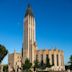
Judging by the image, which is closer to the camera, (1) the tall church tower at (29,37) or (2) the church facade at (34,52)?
(2) the church facade at (34,52)

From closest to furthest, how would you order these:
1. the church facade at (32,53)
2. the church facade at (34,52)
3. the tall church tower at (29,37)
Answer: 1. the church facade at (34,52)
2. the church facade at (32,53)
3. the tall church tower at (29,37)

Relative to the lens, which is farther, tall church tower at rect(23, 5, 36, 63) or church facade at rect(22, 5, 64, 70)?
tall church tower at rect(23, 5, 36, 63)

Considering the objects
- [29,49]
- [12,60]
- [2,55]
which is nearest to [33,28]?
[29,49]

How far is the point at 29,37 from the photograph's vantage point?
145 metres

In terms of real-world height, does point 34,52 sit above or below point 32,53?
above

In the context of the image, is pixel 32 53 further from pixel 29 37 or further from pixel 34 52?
pixel 29 37

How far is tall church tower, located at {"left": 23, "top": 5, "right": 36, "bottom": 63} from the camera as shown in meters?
141

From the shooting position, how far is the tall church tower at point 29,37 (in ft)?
462

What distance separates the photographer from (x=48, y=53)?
142000 millimetres

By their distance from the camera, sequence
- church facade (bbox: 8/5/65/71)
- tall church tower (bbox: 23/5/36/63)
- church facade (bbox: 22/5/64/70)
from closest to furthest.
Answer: church facade (bbox: 22/5/64/70), church facade (bbox: 8/5/65/71), tall church tower (bbox: 23/5/36/63)

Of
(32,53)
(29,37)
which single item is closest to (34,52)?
(32,53)

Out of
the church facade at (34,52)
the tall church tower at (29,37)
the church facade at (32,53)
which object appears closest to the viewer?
the church facade at (34,52)

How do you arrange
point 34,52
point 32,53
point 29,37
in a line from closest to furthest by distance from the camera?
point 32,53 → point 34,52 → point 29,37

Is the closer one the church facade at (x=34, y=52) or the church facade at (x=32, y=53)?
the church facade at (x=34, y=52)
